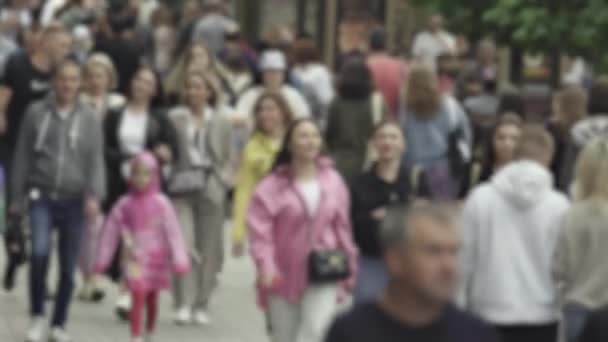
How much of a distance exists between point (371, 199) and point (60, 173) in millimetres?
2968

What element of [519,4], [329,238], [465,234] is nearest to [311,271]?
[329,238]

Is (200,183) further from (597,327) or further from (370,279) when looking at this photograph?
(597,327)

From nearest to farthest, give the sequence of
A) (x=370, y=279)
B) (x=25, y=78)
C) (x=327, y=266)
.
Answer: (x=370, y=279) → (x=327, y=266) → (x=25, y=78)

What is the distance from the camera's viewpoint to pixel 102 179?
1323cm

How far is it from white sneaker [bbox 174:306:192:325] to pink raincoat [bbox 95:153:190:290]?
148 cm

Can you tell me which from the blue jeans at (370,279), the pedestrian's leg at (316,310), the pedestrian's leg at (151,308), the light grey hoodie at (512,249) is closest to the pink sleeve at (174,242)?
the pedestrian's leg at (151,308)

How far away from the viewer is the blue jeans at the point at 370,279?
10500 mm

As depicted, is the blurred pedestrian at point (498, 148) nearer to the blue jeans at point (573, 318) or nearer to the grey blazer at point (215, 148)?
the blue jeans at point (573, 318)

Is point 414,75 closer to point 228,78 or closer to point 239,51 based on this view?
point 228,78

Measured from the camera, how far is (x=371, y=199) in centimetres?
1078

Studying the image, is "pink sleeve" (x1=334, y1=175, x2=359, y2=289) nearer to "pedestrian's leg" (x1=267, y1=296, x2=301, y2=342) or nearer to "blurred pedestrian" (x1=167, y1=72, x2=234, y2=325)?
"pedestrian's leg" (x1=267, y1=296, x2=301, y2=342)

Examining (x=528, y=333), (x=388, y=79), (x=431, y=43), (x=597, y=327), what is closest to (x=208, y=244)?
(x=388, y=79)

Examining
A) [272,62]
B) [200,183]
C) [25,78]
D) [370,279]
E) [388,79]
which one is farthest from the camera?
[388,79]

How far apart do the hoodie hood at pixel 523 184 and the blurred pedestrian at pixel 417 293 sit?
371cm
